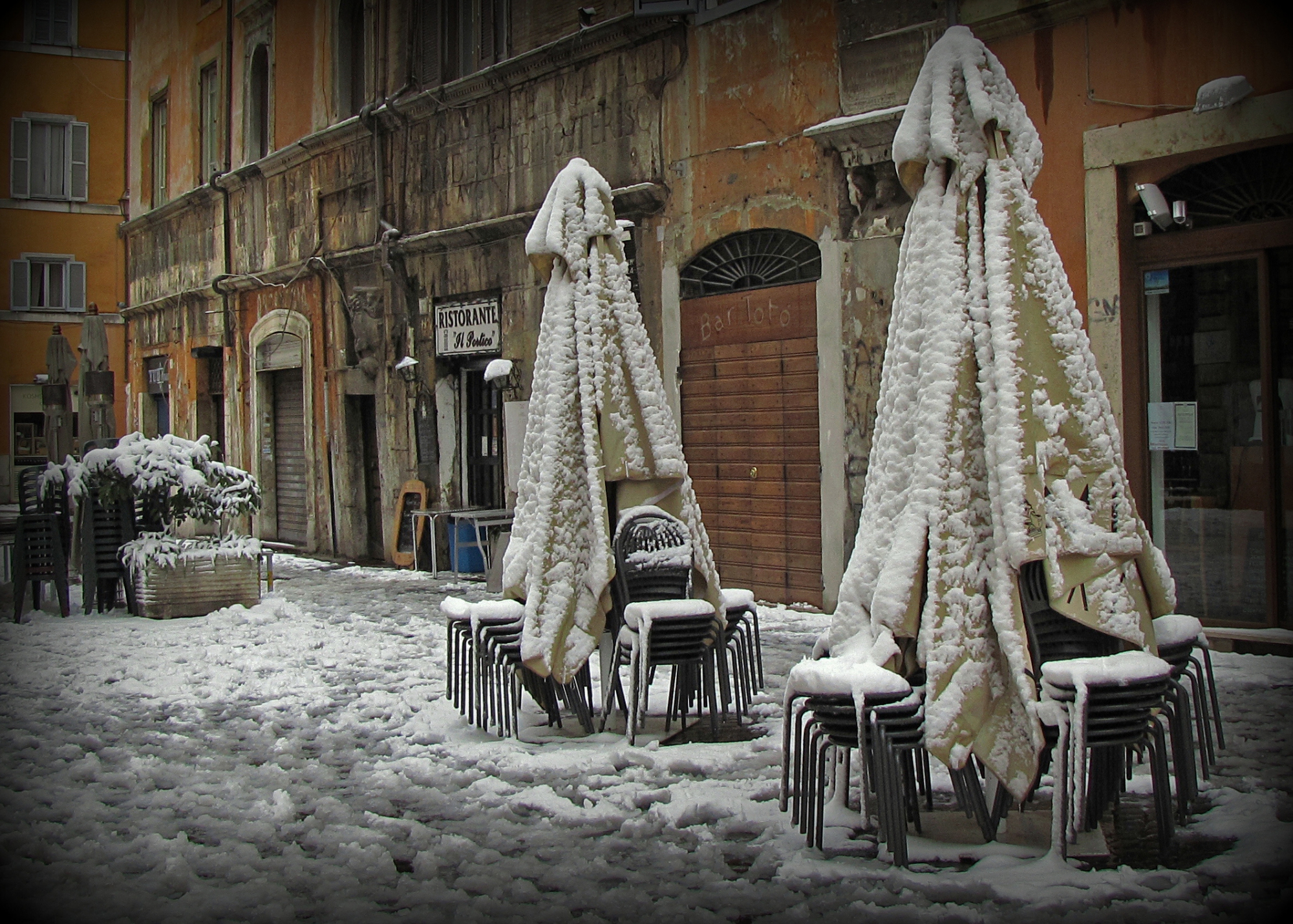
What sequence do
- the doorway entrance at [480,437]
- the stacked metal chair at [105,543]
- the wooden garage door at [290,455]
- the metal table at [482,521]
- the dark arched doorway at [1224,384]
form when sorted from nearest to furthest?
the dark arched doorway at [1224,384], the stacked metal chair at [105,543], the metal table at [482,521], the doorway entrance at [480,437], the wooden garage door at [290,455]

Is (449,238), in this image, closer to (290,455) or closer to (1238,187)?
(290,455)

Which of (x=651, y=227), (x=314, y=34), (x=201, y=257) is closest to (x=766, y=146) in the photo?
(x=651, y=227)

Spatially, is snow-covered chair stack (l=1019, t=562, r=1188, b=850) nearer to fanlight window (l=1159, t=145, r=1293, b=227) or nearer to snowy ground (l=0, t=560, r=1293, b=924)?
snowy ground (l=0, t=560, r=1293, b=924)

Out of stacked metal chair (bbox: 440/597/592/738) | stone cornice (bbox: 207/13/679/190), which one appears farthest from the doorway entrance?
stacked metal chair (bbox: 440/597/592/738)

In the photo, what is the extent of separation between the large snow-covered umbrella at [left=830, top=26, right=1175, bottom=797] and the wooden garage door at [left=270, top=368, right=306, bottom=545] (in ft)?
42.1

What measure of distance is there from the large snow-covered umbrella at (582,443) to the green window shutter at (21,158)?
22.3 metres

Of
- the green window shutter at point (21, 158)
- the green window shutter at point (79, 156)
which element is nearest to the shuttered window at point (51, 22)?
the green window shutter at point (79, 156)

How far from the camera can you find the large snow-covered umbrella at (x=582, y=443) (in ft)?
16.1

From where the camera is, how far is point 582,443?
16.7 ft

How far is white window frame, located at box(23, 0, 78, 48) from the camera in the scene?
6.03 meters

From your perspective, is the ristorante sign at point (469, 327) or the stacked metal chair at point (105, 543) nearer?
the stacked metal chair at point (105, 543)

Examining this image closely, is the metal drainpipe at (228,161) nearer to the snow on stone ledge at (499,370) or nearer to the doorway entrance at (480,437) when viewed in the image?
the doorway entrance at (480,437)

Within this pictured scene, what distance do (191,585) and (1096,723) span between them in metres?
7.66

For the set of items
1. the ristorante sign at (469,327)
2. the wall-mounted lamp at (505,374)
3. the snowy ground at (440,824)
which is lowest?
the snowy ground at (440,824)
